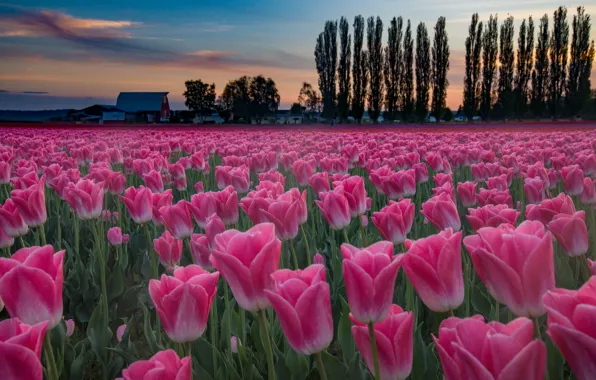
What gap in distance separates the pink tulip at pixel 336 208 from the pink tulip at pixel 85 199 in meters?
1.34

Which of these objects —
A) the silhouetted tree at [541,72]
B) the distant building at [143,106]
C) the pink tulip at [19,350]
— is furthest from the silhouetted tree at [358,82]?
the pink tulip at [19,350]

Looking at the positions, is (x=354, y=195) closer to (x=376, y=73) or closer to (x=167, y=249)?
(x=167, y=249)

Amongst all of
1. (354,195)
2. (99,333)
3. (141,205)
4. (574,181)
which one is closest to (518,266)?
(354,195)

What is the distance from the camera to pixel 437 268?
49.2 inches

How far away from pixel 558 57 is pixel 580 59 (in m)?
2.01

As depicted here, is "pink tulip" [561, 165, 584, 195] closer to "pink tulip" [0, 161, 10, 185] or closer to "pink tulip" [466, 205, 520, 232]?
"pink tulip" [466, 205, 520, 232]

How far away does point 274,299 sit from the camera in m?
1.03

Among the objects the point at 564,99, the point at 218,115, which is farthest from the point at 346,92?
the point at 218,115

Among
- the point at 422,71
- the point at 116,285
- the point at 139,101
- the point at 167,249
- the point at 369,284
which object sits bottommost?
the point at 116,285

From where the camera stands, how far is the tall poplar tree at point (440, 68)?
5478 centimetres

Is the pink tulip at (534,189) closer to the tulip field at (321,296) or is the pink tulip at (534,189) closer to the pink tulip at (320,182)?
the tulip field at (321,296)

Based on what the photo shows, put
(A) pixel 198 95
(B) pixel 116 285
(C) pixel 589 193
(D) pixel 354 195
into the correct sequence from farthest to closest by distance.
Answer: (A) pixel 198 95 → (C) pixel 589 193 → (B) pixel 116 285 → (D) pixel 354 195

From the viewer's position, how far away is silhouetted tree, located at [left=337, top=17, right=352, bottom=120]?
5609 cm

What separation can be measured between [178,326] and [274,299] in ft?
1.22
